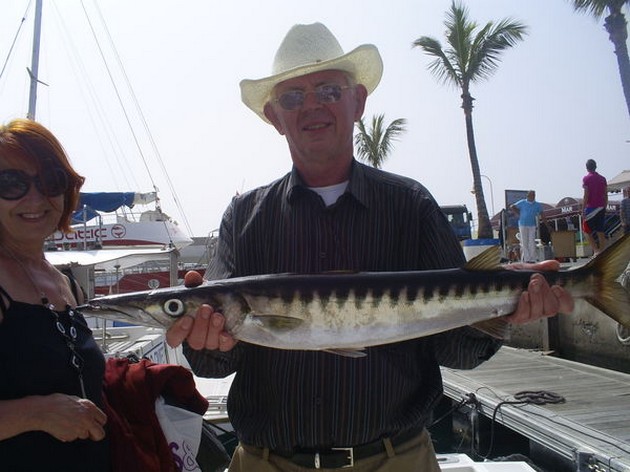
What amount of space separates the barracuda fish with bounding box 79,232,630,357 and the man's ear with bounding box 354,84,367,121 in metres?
1.23

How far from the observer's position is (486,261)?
329cm

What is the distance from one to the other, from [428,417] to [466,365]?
379mm

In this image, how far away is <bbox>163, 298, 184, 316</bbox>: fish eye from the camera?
311 centimetres

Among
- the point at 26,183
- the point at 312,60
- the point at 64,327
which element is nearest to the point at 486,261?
the point at 312,60

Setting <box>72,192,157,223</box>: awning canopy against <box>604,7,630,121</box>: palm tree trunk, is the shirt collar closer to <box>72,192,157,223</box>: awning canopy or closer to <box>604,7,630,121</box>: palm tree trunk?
<box>72,192,157,223</box>: awning canopy

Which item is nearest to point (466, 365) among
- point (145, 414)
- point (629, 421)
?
point (145, 414)

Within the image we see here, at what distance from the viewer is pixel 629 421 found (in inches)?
314

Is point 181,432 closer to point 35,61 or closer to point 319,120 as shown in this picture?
point 319,120

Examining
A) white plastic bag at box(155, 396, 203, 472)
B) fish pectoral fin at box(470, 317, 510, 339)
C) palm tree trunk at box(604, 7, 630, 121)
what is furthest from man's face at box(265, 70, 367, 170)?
palm tree trunk at box(604, 7, 630, 121)

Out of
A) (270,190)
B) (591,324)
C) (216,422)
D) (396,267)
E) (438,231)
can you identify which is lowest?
(216,422)

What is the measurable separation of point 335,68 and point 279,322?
5.55ft

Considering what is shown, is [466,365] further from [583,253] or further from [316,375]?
[583,253]

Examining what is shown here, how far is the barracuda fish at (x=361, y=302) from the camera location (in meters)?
2.98

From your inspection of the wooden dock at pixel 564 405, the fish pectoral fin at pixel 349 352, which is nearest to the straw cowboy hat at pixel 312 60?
the fish pectoral fin at pixel 349 352
